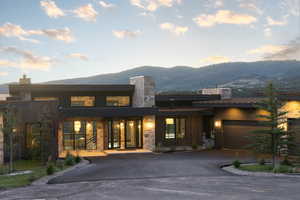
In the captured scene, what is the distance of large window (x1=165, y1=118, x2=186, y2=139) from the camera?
29519 mm

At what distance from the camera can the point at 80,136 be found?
28.2 m

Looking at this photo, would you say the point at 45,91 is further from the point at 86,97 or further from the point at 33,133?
the point at 33,133

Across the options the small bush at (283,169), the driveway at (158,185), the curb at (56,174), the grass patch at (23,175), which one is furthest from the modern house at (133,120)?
the small bush at (283,169)

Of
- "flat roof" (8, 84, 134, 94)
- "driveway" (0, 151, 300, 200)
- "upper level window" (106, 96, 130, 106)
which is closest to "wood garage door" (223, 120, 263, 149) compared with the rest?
"driveway" (0, 151, 300, 200)

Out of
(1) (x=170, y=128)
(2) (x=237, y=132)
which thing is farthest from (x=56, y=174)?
(2) (x=237, y=132)

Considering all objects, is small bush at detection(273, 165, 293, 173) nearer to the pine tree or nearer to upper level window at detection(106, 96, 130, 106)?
the pine tree

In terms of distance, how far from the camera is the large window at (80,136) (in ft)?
91.8

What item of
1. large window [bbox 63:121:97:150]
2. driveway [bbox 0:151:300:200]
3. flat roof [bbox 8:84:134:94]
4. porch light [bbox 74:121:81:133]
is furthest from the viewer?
flat roof [bbox 8:84:134:94]

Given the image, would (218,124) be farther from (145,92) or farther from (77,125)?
(77,125)

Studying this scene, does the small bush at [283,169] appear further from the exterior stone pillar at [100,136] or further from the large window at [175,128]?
the exterior stone pillar at [100,136]

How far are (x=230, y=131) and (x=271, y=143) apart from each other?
10301 millimetres

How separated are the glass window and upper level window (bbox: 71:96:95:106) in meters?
7.08

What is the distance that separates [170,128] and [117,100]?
5.69m

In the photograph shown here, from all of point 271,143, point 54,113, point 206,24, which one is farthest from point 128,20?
point 271,143
